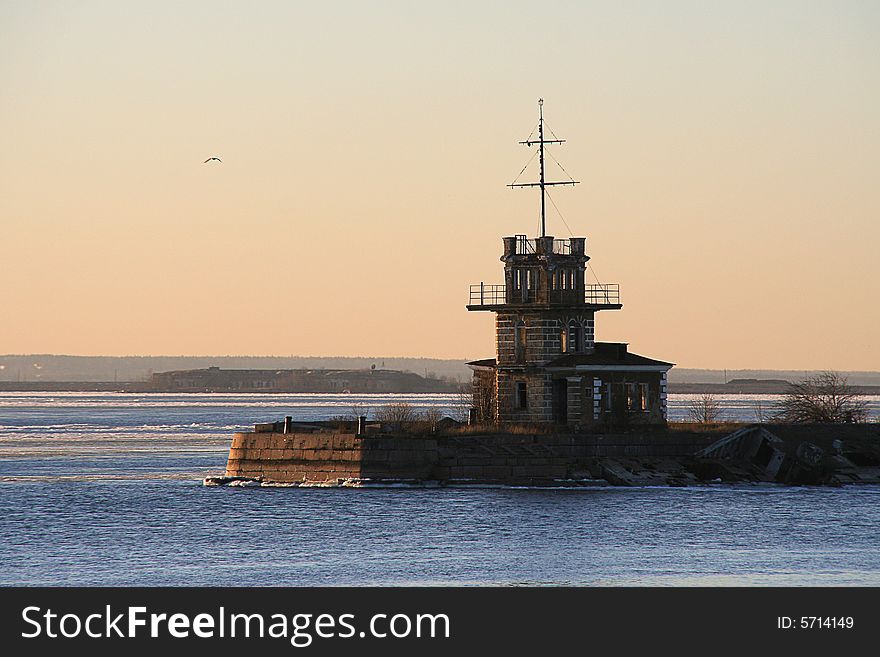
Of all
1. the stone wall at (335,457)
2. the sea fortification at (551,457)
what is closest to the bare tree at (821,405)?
the sea fortification at (551,457)

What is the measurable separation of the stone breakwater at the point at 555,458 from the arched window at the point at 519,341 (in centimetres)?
619

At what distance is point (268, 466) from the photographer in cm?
6725

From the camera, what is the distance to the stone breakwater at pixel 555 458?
→ 65.0 m

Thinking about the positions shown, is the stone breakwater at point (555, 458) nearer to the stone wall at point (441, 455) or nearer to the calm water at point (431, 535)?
the stone wall at point (441, 455)

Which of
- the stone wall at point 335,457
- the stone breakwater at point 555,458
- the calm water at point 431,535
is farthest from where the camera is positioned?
the stone breakwater at point 555,458

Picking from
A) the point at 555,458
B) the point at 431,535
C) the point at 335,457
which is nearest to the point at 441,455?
the point at 335,457

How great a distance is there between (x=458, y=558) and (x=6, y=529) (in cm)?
1666

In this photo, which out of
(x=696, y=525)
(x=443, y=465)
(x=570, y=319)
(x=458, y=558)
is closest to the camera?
(x=458, y=558)

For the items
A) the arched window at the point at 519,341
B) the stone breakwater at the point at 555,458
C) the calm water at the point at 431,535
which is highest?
the arched window at the point at 519,341

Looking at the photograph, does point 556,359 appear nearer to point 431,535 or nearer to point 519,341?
point 519,341

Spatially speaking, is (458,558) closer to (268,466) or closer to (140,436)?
(268,466)
